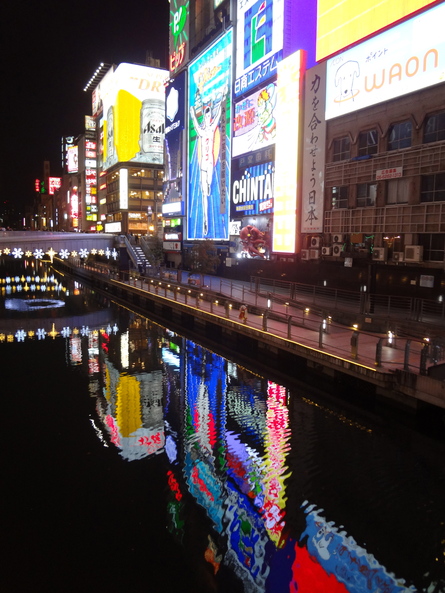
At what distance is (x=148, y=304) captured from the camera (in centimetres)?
4291

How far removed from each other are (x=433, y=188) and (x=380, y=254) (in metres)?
4.57

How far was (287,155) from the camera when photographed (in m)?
36.8

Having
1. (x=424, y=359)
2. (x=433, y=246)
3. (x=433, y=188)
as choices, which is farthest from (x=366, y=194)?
(x=424, y=359)

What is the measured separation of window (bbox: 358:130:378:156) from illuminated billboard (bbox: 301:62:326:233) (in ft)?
10.9

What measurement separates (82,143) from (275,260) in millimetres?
116663

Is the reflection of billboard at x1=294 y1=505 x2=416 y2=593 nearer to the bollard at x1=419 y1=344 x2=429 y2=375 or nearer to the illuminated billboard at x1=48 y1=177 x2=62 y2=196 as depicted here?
the bollard at x1=419 y1=344 x2=429 y2=375

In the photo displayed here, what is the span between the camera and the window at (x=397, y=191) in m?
26.8

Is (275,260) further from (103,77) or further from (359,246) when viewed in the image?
(103,77)

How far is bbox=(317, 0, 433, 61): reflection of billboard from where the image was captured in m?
28.8

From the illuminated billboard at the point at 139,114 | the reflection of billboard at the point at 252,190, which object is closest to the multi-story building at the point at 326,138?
the reflection of billboard at the point at 252,190

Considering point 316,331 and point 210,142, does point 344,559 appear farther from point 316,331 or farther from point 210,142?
point 210,142

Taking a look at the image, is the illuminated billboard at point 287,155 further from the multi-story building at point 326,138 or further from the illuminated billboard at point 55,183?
the illuminated billboard at point 55,183

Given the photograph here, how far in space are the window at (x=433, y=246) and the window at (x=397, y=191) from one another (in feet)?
8.36

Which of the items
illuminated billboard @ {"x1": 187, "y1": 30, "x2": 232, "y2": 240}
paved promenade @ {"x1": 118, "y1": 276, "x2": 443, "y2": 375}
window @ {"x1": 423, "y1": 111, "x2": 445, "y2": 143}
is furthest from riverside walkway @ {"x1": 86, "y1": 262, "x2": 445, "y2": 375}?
illuminated billboard @ {"x1": 187, "y1": 30, "x2": 232, "y2": 240}
